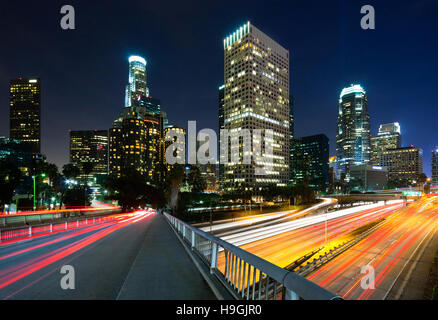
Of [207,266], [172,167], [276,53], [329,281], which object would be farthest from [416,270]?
[276,53]

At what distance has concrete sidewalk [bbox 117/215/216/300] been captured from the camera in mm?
5062

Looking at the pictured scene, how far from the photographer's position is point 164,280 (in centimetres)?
594

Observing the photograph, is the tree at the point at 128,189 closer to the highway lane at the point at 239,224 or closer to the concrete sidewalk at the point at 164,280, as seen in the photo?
the highway lane at the point at 239,224

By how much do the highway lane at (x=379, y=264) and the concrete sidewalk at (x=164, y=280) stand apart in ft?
54.5

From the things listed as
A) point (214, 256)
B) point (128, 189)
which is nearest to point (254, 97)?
point (128, 189)

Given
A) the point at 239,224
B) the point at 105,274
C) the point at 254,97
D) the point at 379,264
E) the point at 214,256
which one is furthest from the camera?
the point at 254,97

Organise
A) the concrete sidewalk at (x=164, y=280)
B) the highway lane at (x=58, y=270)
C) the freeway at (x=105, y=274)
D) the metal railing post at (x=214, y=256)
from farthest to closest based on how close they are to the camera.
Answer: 1. the metal railing post at (x=214, y=256)
2. the highway lane at (x=58, y=270)
3. the freeway at (x=105, y=274)
4. the concrete sidewalk at (x=164, y=280)

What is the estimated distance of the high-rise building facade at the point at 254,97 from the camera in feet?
468

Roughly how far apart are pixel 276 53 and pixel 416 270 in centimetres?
16427

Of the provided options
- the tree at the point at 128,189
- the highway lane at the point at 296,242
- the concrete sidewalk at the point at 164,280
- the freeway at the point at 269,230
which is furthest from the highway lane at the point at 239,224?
A: the tree at the point at 128,189

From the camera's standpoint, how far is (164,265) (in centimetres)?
732

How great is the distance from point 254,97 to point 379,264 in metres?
132

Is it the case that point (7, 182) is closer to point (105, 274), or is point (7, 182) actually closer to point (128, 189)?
point (128, 189)

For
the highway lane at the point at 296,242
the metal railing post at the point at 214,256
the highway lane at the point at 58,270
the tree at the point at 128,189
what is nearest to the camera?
the highway lane at the point at 58,270
